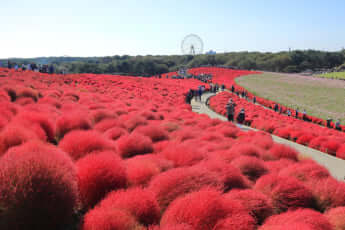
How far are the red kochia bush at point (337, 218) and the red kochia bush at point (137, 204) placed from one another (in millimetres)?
2167

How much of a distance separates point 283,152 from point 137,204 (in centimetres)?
500

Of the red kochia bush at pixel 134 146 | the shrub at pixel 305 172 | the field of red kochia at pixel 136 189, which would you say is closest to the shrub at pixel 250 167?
the field of red kochia at pixel 136 189

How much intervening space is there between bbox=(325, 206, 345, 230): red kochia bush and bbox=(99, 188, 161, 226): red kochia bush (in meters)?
2.17

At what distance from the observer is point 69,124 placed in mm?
4477

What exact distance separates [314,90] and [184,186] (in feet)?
145

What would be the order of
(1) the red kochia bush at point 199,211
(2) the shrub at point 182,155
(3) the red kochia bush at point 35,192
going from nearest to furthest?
(3) the red kochia bush at point 35,192, (1) the red kochia bush at point 199,211, (2) the shrub at point 182,155

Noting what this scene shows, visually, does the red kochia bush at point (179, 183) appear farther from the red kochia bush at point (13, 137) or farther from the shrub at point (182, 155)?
the red kochia bush at point (13, 137)

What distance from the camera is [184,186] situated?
266 cm

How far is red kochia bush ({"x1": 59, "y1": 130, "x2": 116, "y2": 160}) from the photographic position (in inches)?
129

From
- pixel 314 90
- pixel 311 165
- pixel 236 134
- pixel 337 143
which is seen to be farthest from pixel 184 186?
pixel 314 90

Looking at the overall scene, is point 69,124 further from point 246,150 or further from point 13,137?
point 246,150

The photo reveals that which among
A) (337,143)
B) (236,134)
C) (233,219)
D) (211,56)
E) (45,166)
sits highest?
(211,56)

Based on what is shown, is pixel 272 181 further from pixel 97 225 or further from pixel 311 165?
pixel 97 225

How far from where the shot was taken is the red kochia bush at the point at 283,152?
6.02m
